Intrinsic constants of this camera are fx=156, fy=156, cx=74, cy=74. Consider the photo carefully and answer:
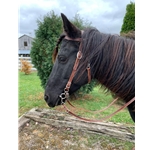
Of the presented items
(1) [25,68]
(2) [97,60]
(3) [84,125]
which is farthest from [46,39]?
(1) [25,68]

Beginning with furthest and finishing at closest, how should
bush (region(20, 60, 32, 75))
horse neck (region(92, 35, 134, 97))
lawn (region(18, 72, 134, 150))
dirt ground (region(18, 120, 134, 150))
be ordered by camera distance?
bush (region(20, 60, 32, 75)), lawn (region(18, 72, 134, 150)), dirt ground (region(18, 120, 134, 150)), horse neck (region(92, 35, 134, 97))

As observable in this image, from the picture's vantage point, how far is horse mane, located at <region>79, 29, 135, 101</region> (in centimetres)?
108

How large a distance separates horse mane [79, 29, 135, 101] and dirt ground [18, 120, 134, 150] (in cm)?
122

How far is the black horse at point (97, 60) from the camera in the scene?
1087mm

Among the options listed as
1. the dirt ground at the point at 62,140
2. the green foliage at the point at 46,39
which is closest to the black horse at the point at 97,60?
the dirt ground at the point at 62,140

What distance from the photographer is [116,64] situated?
1.09 m

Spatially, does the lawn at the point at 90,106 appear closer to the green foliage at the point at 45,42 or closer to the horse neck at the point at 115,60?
the green foliage at the point at 45,42

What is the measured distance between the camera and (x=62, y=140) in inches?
86.7

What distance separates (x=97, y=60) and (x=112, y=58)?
0.11 meters

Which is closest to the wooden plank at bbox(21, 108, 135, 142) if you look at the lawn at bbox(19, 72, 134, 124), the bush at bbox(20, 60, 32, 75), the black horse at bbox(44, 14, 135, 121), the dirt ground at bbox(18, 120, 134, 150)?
the dirt ground at bbox(18, 120, 134, 150)

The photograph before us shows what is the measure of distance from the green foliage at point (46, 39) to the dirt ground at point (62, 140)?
4.68ft

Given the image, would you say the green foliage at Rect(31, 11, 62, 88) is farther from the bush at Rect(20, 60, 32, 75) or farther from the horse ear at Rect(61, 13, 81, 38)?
the bush at Rect(20, 60, 32, 75)

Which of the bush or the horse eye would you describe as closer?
the horse eye
